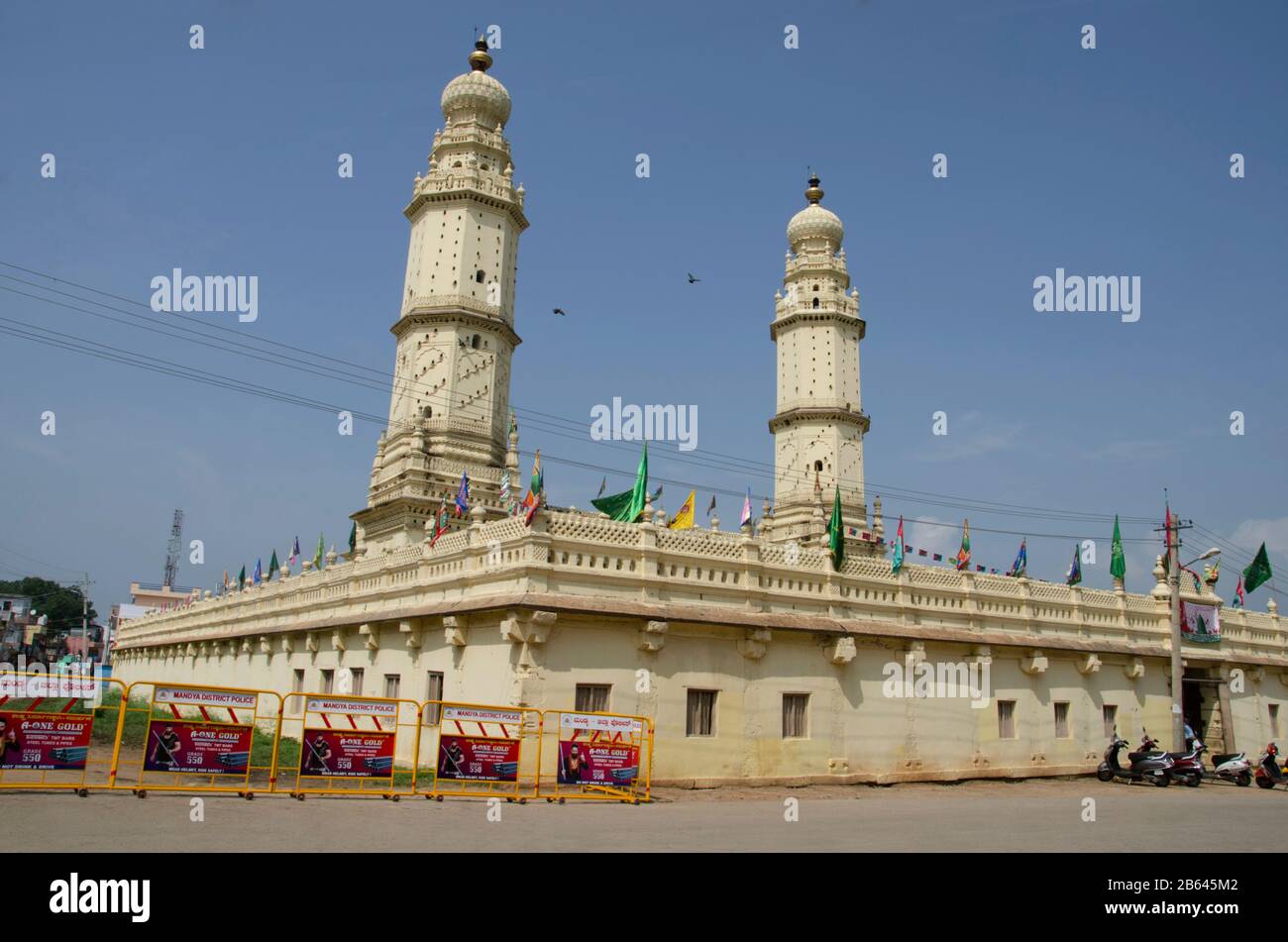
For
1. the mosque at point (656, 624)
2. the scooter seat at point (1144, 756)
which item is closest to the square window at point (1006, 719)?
the mosque at point (656, 624)

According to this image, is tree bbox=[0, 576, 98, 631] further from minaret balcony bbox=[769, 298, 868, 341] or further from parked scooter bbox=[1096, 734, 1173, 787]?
parked scooter bbox=[1096, 734, 1173, 787]

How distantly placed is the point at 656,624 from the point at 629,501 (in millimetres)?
5008

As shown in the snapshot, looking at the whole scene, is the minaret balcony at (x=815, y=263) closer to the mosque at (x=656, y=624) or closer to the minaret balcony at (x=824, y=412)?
the minaret balcony at (x=824, y=412)

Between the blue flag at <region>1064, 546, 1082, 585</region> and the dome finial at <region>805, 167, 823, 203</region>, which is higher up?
the dome finial at <region>805, 167, 823, 203</region>

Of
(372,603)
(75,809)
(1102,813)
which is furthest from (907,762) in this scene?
(75,809)

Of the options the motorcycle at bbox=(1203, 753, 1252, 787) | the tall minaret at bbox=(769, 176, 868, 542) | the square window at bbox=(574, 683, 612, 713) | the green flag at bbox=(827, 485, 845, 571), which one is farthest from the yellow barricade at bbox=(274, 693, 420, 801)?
the tall minaret at bbox=(769, 176, 868, 542)

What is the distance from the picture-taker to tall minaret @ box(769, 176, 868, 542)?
4978 centimetres

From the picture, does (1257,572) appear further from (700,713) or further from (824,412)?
(700,713)

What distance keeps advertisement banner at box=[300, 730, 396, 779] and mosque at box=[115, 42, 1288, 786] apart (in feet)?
10.6

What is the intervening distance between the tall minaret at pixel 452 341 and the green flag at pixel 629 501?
592 inches

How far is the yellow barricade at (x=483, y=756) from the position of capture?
52.6ft

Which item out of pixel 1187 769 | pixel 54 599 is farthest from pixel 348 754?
pixel 54 599

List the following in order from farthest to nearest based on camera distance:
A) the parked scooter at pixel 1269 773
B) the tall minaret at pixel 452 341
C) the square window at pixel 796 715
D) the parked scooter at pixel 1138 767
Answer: the tall minaret at pixel 452 341, the parked scooter at pixel 1269 773, the parked scooter at pixel 1138 767, the square window at pixel 796 715

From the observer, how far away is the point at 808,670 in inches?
896
